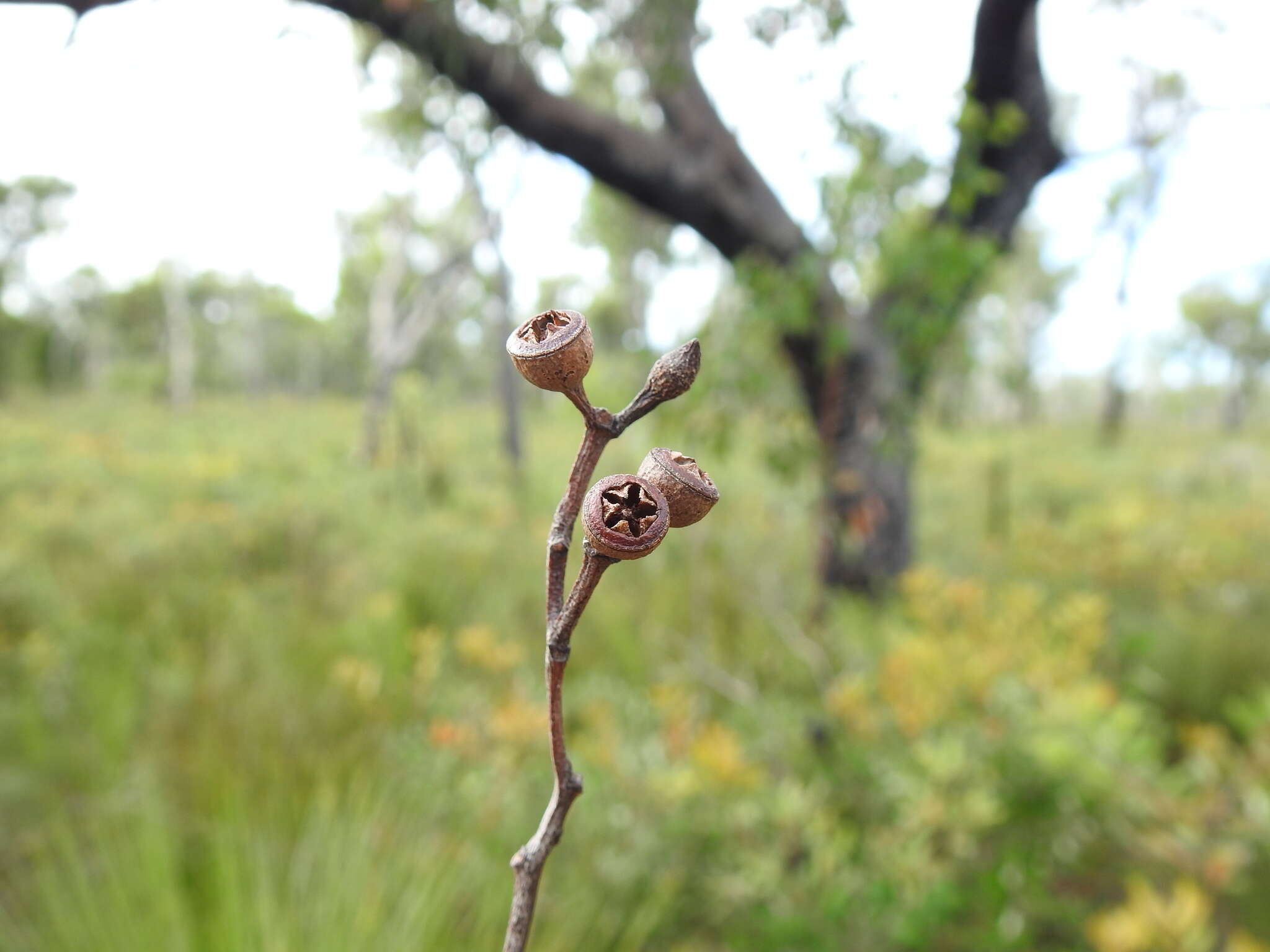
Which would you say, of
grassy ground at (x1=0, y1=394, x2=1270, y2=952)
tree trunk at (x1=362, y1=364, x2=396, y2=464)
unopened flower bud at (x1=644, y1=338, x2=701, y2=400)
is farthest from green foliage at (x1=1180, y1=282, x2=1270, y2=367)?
unopened flower bud at (x1=644, y1=338, x2=701, y2=400)

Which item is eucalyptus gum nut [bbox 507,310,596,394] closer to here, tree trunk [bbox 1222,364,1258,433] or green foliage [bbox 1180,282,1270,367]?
tree trunk [bbox 1222,364,1258,433]

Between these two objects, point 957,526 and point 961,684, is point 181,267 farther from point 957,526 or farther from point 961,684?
point 961,684

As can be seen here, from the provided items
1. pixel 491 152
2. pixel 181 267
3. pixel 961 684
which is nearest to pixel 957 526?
pixel 961 684

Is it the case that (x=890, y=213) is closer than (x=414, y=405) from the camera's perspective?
Yes

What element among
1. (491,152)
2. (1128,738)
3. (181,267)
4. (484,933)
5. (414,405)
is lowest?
(484,933)

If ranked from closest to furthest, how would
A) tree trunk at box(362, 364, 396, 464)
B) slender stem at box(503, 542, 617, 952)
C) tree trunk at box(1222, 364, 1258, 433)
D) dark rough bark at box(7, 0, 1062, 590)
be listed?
slender stem at box(503, 542, 617, 952) → dark rough bark at box(7, 0, 1062, 590) → tree trunk at box(362, 364, 396, 464) → tree trunk at box(1222, 364, 1258, 433)

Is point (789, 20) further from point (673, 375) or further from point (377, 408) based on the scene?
point (377, 408)

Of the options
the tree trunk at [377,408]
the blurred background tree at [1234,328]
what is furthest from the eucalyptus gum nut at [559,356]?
the blurred background tree at [1234,328]
